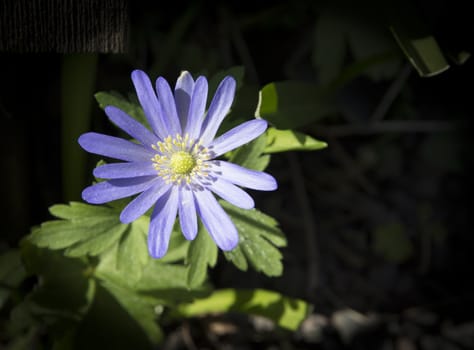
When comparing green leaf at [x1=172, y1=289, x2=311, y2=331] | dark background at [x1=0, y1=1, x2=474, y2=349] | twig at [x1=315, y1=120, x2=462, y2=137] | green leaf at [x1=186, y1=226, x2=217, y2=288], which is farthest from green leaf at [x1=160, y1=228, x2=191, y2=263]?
twig at [x1=315, y1=120, x2=462, y2=137]

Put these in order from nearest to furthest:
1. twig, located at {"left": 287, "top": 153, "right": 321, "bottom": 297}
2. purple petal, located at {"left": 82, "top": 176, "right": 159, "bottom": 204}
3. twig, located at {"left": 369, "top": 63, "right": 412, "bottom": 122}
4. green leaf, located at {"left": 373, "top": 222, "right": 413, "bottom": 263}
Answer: purple petal, located at {"left": 82, "top": 176, "right": 159, "bottom": 204}, twig, located at {"left": 369, "top": 63, "right": 412, "bottom": 122}, twig, located at {"left": 287, "top": 153, "right": 321, "bottom": 297}, green leaf, located at {"left": 373, "top": 222, "right": 413, "bottom": 263}

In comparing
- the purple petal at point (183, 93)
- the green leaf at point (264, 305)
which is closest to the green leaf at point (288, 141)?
the purple petal at point (183, 93)

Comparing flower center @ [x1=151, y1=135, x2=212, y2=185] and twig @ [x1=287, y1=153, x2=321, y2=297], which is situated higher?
flower center @ [x1=151, y1=135, x2=212, y2=185]

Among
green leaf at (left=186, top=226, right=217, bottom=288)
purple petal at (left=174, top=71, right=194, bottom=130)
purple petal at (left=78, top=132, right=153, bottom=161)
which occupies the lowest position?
green leaf at (left=186, top=226, right=217, bottom=288)

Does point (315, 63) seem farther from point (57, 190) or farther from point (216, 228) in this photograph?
point (57, 190)

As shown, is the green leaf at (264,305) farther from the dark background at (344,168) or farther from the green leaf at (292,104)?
the green leaf at (292,104)

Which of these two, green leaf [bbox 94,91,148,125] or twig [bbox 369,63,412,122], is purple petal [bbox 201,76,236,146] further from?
twig [bbox 369,63,412,122]
